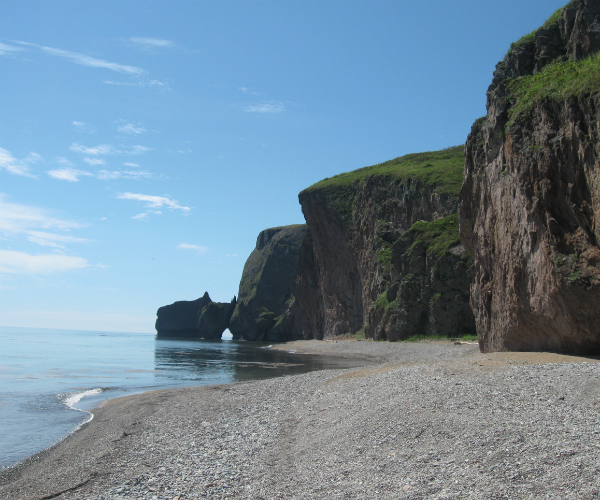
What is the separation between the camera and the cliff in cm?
5247

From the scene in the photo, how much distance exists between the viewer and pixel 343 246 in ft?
289

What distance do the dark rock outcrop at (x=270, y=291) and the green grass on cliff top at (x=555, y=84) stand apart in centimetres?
10685

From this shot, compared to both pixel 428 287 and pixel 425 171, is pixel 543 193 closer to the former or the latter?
pixel 428 287

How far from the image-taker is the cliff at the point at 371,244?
52.5 m

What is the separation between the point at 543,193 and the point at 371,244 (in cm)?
5619

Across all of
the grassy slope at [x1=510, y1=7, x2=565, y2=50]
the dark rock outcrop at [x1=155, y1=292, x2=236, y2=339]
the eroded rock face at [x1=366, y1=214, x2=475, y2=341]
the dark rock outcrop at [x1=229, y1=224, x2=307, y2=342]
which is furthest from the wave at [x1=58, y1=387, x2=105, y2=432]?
the dark rock outcrop at [x1=155, y1=292, x2=236, y2=339]

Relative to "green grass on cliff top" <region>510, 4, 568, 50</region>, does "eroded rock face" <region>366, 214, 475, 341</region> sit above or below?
below

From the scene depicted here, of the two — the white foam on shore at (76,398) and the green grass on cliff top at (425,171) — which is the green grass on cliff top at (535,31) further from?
the green grass on cliff top at (425,171)

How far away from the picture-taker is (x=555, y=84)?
20.0m

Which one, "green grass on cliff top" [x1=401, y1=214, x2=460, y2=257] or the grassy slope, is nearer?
the grassy slope

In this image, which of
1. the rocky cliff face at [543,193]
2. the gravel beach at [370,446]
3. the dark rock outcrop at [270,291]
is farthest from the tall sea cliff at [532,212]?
the dark rock outcrop at [270,291]

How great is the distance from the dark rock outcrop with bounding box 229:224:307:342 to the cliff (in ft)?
74.0

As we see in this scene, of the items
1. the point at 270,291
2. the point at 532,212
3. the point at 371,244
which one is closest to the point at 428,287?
the point at 371,244

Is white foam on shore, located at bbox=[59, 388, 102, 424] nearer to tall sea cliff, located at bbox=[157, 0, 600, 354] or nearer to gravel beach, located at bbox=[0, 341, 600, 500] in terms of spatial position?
gravel beach, located at bbox=[0, 341, 600, 500]
